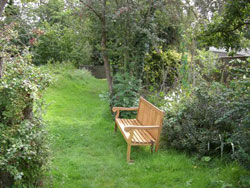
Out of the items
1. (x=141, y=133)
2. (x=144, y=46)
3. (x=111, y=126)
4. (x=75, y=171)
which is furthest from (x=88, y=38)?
(x=75, y=171)

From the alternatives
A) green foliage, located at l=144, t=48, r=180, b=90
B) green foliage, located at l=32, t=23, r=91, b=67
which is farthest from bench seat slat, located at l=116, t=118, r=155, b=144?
green foliage, located at l=32, t=23, r=91, b=67

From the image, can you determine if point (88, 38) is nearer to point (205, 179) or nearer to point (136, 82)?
point (136, 82)

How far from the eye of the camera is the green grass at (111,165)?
4074 mm

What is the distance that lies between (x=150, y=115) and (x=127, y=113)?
6.01 ft

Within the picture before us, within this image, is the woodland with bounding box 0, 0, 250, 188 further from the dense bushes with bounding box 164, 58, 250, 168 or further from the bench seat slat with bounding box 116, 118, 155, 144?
the bench seat slat with bounding box 116, 118, 155, 144

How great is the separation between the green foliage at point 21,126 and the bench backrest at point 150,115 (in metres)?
2.31

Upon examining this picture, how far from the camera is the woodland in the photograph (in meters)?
3.35

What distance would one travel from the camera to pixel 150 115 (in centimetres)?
572

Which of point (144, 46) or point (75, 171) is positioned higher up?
point (144, 46)

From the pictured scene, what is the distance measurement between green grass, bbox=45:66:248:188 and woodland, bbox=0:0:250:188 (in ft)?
0.06

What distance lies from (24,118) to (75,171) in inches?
58.8

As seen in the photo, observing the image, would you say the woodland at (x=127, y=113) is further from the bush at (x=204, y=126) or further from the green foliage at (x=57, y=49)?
the green foliage at (x=57, y=49)

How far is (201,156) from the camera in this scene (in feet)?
15.9

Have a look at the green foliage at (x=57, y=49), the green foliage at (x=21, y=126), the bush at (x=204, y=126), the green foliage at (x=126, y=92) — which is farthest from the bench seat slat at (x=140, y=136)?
the green foliage at (x=57, y=49)
